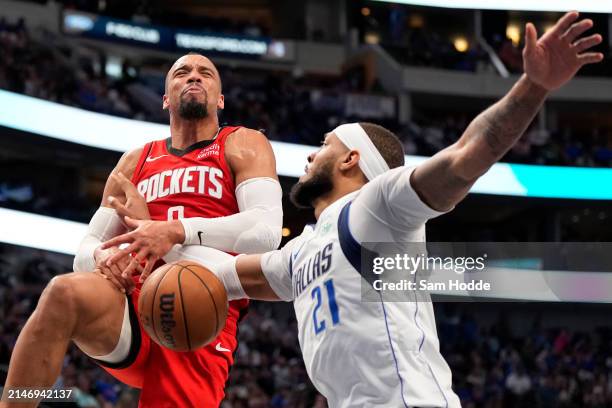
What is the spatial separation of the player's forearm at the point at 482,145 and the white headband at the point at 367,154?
57 cm

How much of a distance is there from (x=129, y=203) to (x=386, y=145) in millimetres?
1431

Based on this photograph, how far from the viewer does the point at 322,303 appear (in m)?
3.32

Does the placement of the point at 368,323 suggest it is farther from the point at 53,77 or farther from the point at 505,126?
the point at 53,77

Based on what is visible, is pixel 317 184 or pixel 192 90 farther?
pixel 192 90

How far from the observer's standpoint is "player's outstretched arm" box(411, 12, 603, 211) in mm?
2787

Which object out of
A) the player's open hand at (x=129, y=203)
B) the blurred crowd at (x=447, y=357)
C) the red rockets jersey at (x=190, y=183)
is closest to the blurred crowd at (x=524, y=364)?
the blurred crowd at (x=447, y=357)

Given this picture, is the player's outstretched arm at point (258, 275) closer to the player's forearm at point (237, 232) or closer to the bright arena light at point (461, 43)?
the player's forearm at point (237, 232)

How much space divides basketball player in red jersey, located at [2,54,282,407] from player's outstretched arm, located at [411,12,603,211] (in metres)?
1.65

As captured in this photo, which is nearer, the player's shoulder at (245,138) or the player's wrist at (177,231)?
the player's wrist at (177,231)

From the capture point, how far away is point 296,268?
3.56 meters

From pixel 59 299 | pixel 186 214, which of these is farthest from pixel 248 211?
pixel 59 299

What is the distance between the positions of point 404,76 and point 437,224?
3.97 metres

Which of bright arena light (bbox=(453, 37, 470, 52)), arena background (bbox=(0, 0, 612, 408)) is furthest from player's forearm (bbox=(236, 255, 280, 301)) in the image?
bright arena light (bbox=(453, 37, 470, 52))

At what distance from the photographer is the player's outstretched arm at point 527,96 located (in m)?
2.79
